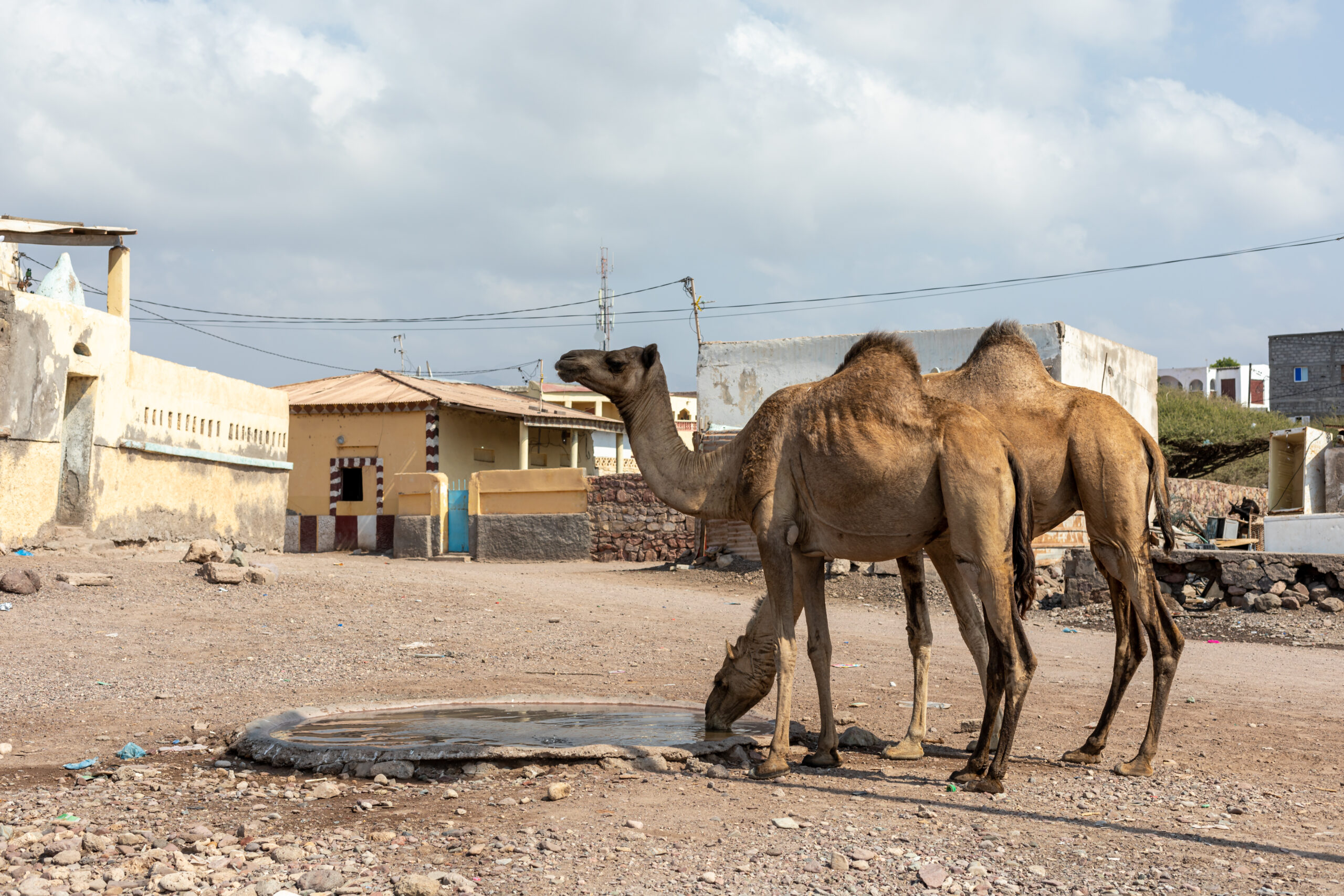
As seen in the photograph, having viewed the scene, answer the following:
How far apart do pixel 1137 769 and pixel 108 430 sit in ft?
50.1

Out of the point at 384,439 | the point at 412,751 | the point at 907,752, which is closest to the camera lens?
the point at 412,751

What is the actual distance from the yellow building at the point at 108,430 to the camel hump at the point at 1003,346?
12669mm

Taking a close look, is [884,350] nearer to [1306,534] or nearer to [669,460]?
[669,460]

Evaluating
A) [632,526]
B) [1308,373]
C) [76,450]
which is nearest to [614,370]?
[76,450]

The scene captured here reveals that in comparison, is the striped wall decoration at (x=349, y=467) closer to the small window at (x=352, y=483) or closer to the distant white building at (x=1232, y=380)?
the small window at (x=352, y=483)

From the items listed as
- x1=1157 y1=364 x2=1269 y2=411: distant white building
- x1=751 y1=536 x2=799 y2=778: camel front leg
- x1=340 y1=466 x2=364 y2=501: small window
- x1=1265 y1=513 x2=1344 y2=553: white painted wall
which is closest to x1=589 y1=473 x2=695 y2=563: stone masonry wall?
x1=340 y1=466 x2=364 y2=501: small window

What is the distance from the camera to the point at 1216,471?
46406 mm

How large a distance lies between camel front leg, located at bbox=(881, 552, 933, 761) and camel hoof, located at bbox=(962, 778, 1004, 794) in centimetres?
100

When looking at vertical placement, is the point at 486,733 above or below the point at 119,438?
below

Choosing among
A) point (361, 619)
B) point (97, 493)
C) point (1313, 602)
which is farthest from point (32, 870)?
point (1313, 602)

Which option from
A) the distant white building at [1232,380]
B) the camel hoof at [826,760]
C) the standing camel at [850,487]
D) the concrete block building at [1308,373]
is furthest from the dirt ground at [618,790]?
the distant white building at [1232,380]

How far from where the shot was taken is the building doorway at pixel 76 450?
16.1 meters

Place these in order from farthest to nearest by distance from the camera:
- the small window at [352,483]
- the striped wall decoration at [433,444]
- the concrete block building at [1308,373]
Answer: the concrete block building at [1308,373] → the small window at [352,483] → the striped wall decoration at [433,444]

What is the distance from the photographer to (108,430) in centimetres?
1684
